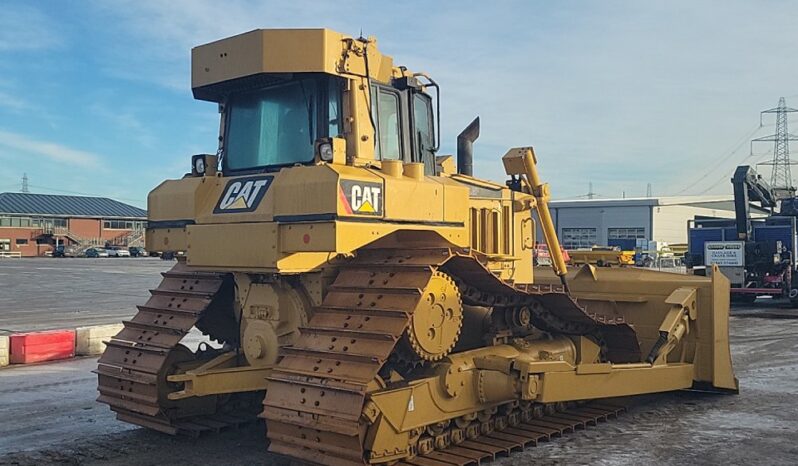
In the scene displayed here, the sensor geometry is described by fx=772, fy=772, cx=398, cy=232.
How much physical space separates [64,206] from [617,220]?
67.7 metres

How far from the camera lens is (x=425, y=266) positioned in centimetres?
607

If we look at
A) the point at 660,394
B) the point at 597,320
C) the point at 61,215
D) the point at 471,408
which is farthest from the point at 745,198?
the point at 61,215

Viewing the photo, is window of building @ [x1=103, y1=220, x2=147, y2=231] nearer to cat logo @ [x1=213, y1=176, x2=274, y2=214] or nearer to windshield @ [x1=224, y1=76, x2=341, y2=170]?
windshield @ [x1=224, y1=76, x2=341, y2=170]

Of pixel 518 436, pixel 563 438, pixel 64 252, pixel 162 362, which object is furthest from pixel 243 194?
pixel 64 252

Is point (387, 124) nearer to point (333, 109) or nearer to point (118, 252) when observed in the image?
point (333, 109)

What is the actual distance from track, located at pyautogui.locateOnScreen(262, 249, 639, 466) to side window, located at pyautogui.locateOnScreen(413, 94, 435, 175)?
4.15 feet

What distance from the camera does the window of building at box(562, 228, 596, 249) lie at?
67.1m

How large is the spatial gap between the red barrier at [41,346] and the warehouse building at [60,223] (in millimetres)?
79788

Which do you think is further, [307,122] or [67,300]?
[67,300]

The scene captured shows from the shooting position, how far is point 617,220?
219 ft

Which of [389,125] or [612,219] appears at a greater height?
[612,219]

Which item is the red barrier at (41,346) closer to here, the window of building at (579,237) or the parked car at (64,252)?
the window of building at (579,237)

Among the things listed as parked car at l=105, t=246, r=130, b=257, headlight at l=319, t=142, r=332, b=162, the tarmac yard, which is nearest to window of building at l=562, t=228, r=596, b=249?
parked car at l=105, t=246, r=130, b=257

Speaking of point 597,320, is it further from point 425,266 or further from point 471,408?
point 425,266
